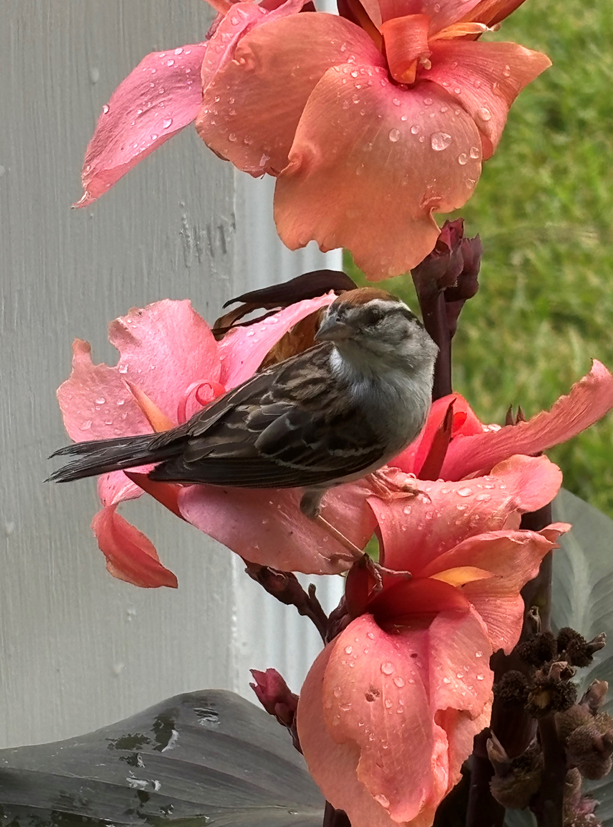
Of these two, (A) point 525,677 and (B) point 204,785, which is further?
(B) point 204,785

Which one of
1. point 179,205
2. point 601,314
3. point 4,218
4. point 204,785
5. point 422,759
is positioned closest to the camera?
point 422,759

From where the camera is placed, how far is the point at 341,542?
0.35 m

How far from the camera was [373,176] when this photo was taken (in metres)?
0.31

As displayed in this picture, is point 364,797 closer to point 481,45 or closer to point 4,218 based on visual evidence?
point 481,45

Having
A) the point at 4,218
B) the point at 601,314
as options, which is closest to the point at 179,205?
the point at 4,218

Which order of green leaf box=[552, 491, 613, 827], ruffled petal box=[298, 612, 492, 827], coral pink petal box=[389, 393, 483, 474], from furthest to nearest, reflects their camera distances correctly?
green leaf box=[552, 491, 613, 827], coral pink petal box=[389, 393, 483, 474], ruffled petal box=[298, 612, 492, 827]

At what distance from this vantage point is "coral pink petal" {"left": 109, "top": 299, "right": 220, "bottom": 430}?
1.36 ft

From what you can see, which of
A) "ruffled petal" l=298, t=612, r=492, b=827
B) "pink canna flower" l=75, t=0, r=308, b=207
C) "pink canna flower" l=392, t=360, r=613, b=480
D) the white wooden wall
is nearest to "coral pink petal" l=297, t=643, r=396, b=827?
"ruffled petal" l=298, t=612, r=492, b=827

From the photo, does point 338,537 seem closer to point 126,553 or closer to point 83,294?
point 126,553

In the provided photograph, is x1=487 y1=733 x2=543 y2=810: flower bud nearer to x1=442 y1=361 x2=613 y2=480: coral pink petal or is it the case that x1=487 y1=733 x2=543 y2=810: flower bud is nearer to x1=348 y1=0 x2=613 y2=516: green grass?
x1=442 y1=361 x2=613 y2=480: coral pink petal

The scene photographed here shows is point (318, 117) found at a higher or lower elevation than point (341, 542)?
higher

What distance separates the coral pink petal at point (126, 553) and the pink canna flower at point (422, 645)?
0.09 metres

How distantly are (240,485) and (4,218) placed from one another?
0.39m

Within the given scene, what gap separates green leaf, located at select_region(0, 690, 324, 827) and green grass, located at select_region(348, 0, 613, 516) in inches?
29.1
